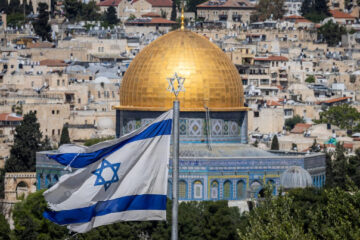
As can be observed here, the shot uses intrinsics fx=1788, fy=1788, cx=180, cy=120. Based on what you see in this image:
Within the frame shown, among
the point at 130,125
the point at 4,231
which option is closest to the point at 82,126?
the point at 130,125

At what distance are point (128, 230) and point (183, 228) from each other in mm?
1621

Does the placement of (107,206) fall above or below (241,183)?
above

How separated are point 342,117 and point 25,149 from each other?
26590mm

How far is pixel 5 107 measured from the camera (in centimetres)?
9188

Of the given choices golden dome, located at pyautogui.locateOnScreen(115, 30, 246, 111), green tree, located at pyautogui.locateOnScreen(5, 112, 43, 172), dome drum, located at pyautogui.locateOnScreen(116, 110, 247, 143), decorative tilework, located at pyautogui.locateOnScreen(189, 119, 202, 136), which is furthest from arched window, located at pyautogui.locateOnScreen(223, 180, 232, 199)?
green tree, located at pyautogui.locateOnScreen(5, 112, 43, 172)

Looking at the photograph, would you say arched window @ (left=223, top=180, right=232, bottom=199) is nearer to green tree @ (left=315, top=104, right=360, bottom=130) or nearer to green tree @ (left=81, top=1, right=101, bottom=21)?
green tree @ (left=315, top=104, right=360, bottom=130)

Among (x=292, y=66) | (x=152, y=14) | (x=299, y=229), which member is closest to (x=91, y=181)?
(x=299, y=229)

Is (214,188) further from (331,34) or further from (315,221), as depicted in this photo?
(331,34)

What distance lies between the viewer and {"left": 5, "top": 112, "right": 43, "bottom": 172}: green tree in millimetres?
72562

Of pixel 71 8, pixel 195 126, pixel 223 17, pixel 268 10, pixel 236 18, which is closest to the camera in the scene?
pixel 195 126

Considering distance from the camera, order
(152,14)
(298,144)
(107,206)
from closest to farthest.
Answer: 1. (107,206)
2. (298,144)
3. (152,14)

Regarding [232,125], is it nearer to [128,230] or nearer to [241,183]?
[241,183]

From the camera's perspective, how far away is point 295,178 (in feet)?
175

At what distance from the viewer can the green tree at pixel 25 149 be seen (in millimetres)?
72562
